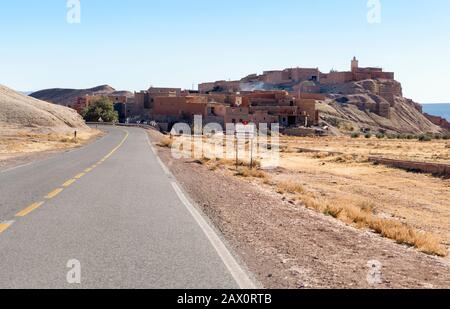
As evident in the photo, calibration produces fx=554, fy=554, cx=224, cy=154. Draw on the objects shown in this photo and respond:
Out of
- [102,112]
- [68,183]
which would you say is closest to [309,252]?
[68,183]

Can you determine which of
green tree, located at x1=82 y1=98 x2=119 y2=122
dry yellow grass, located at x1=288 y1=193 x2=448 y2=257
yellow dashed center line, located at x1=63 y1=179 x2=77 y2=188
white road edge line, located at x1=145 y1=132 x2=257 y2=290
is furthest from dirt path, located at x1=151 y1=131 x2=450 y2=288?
green tree, located at x1=82 y1=98 x2=119 y2=122

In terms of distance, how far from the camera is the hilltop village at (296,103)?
8869 centimetres

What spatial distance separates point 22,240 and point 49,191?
19.6ft

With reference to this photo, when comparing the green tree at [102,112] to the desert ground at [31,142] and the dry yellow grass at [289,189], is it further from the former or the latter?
the dry yellow grass at [289,189]

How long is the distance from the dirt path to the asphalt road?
1.61 ft

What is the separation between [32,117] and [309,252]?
60.5 metres

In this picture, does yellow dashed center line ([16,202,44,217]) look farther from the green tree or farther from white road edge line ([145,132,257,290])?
the green tree

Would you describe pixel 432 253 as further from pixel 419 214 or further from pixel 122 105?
pixel 122 105

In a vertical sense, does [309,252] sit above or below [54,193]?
below

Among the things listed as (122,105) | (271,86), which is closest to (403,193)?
(122,105)

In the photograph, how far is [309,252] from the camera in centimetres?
830

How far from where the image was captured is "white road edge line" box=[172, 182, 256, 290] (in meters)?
6.14

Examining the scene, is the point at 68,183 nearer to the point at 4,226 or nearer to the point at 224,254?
the point at 4,226

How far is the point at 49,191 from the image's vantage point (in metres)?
13.8
